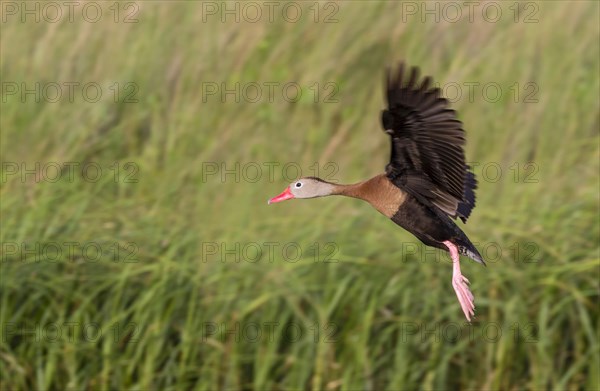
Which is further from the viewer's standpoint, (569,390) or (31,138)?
(31,138)

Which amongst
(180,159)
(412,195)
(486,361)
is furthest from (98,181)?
(412,195)

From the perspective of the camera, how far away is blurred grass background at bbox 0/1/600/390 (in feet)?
16.3

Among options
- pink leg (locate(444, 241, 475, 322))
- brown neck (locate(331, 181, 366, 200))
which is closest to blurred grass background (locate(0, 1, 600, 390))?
pink leg (locate(444, 241, 475, 322))

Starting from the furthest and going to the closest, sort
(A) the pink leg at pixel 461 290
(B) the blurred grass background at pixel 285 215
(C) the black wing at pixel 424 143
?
(B) the blurred grass background at pixel 285 215 → (A) the pink leg at pixel 461 290 → (C) the black wing at pixel 424 143

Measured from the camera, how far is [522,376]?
5.01m

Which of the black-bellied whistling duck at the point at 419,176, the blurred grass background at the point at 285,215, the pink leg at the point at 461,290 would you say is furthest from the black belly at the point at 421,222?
the blurred grass background at the point at 285,215

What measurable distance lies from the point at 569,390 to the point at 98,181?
7.25 ft

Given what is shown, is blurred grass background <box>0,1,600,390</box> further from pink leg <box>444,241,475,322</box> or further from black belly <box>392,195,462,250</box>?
black belly <box>392,195,462,250</box>

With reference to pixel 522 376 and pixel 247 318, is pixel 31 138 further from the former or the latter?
pixel 522 376

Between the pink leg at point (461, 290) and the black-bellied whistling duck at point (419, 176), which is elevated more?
the black-bellied whistling duck at point (419, 176)

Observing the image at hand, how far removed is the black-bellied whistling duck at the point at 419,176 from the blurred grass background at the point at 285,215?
1.52 metres

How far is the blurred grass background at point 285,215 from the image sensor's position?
4.97m

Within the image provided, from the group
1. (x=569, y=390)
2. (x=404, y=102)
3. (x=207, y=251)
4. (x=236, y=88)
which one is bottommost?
(x=569, y=390)

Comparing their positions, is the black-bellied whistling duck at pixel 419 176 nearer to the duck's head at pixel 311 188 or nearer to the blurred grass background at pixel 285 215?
the duck's head at pixel 311 188
